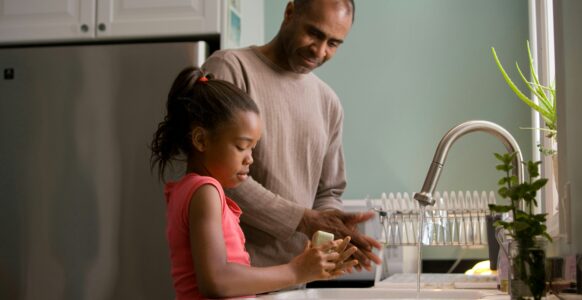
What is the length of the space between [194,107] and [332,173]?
702 mm

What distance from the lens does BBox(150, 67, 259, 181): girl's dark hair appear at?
53.2 inches

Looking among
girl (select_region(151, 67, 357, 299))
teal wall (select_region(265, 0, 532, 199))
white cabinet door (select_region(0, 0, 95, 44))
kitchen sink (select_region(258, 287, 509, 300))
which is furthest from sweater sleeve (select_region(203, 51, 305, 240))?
teal wall (select_region(265, 0, 532, 199))

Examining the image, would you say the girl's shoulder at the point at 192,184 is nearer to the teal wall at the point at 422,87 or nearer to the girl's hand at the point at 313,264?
the girl's hand at the point at 313,264

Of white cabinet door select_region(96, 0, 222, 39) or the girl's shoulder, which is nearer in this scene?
the girl's shoulder

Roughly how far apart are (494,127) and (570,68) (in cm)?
46

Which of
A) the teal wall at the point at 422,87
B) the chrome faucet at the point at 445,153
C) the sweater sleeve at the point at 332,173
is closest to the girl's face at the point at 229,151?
the chrome faucet at the point at 445,153

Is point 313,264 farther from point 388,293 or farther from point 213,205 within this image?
point 388,293

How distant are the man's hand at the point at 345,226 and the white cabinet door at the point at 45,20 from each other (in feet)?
5.32

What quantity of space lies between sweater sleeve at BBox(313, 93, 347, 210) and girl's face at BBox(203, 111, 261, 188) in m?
0.67

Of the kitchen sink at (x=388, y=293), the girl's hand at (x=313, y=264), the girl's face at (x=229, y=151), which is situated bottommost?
the kitchen sink at (x=388, y=293)

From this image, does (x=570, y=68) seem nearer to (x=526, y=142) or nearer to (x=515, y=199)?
(x=515, y=199)

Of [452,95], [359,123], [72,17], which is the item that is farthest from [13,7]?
[452,95]

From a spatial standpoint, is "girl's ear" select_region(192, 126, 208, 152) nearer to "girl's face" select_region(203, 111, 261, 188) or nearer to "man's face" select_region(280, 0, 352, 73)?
"girl's face" select_region(203, 111, 261, 188)

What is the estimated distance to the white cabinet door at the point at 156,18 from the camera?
2.92m
